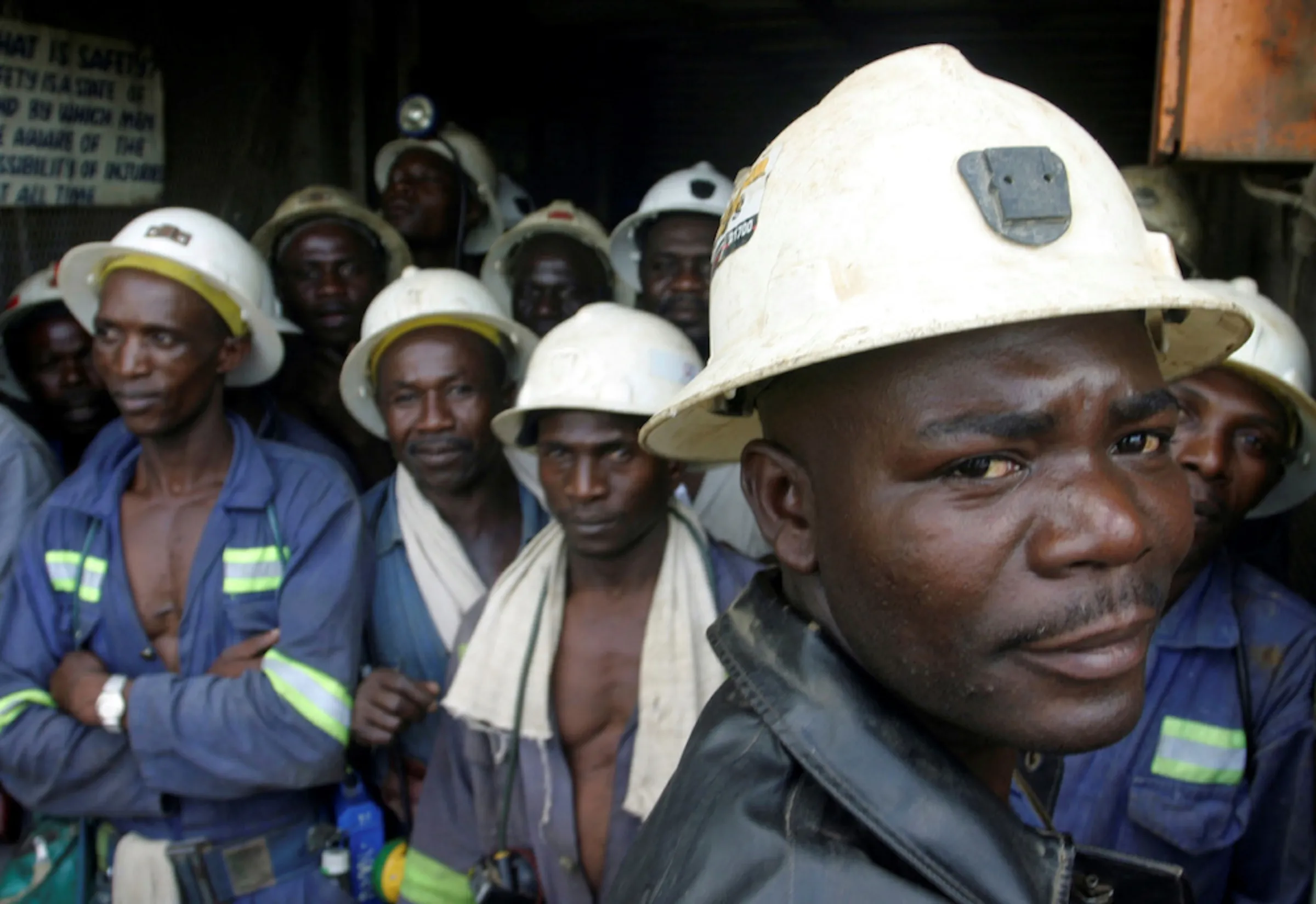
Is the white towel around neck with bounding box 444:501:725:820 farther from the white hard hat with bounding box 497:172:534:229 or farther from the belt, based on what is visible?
the white hard hat with bounding box 497:172:534:229

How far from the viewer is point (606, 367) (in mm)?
2572

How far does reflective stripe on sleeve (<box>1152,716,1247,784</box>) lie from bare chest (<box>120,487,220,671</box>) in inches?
93.8

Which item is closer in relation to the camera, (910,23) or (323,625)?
(323,625)

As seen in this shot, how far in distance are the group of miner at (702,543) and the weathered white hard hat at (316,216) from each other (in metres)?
0.02

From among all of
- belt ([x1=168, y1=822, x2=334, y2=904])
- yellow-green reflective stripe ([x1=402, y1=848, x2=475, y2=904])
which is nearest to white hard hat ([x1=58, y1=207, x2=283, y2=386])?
belt ([x1=168, y1=822, x2=334, y2=904])

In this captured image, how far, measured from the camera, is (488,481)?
3.27 meters

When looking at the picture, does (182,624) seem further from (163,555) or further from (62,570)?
(62,570)

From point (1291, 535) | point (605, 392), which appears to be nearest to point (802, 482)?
point (605, 392)

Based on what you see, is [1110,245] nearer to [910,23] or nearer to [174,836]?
[174,836]

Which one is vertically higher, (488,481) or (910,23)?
(910,23)

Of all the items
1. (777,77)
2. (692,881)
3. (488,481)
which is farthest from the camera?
(777,77)

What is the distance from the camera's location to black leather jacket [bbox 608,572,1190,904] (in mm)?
929

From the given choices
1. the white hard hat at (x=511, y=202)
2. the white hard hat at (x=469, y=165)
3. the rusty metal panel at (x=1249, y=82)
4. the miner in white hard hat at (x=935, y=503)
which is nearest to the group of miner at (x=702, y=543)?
the miner in white hard hat at (x=935, y=503)

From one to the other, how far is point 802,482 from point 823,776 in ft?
1.12
